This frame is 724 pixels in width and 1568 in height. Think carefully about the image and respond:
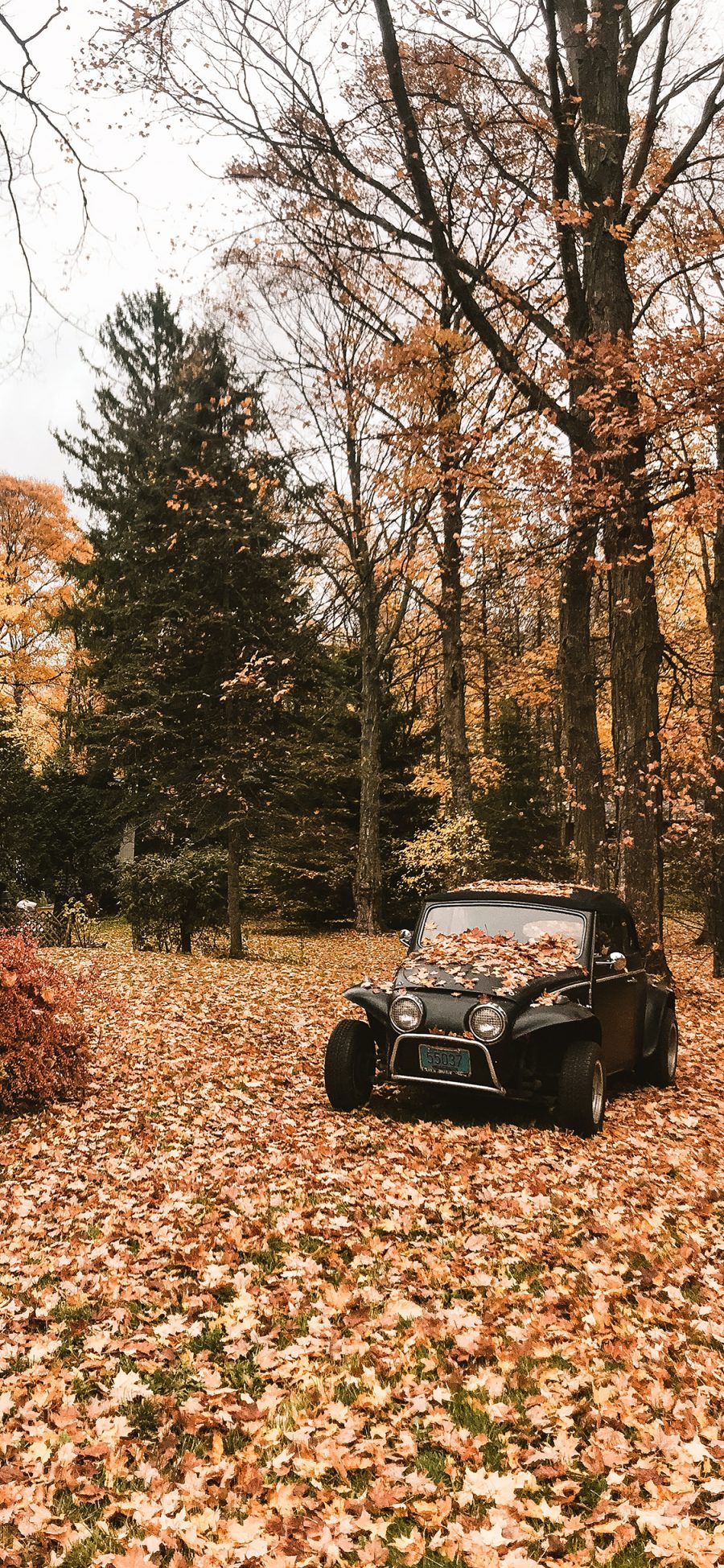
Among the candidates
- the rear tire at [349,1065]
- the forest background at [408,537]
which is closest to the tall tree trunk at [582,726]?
the forest background at [408,537]

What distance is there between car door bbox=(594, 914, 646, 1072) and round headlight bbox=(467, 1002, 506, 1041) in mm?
979

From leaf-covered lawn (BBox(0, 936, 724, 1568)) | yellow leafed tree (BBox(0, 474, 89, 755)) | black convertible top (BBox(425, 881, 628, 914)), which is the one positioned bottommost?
leaf-covered lawn (BBox(0, 936, 724, 1568))

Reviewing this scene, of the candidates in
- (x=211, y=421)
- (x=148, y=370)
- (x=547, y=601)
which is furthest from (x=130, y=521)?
(x=547, y=601)

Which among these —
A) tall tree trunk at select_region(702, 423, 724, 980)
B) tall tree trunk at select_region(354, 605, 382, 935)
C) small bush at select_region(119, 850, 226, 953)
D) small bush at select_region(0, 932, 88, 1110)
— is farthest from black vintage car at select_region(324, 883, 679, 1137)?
tall tree trunk at select_region(354, 605, 382, 935)

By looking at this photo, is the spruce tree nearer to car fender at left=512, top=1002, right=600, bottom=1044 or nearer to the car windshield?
the car windshield

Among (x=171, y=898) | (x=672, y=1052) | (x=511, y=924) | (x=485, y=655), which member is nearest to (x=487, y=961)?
(x=511, y=924)

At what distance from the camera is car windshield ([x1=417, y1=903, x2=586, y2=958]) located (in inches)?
302

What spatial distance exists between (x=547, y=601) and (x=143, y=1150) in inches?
660

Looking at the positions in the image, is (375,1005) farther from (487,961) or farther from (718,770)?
(718,770)

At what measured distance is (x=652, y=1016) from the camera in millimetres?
8539

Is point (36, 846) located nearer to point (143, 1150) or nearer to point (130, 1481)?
point (143, 1150)

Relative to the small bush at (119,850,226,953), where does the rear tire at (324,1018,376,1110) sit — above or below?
below

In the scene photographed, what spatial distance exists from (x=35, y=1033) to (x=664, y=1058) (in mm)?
5306

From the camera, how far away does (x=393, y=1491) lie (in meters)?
3.14
